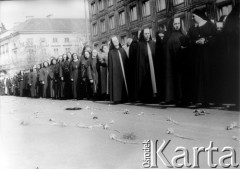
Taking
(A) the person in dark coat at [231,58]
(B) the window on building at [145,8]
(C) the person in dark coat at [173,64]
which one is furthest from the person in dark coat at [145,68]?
(B) the window on building at [145,8]

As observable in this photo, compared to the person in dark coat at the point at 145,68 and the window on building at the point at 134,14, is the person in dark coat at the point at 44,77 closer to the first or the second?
the window on building at the point at 134,14

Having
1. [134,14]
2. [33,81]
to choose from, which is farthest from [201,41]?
[33,81]

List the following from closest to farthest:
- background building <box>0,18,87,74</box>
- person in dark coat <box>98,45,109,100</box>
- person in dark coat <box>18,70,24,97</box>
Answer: background building <box>0,18,87,74</box>, person in dark coat <box>98,45,109,100</box>, person in dark coat <box>18,70,24,97</box>

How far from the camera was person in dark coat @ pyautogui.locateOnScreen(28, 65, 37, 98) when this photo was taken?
15281mm

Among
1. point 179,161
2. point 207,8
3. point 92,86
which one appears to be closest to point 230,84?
point 179,161

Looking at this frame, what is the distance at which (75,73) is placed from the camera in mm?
11492

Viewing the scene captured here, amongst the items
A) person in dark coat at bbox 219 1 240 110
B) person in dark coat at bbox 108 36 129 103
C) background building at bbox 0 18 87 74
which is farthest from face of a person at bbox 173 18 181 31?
person in dark coat at bbox 108 36 129 103

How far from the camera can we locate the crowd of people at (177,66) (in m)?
5.51

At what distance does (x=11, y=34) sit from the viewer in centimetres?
684

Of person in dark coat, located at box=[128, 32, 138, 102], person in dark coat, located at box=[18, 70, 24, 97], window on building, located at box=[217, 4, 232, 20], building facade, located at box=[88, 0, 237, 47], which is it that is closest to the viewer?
person in dark coat, located at box=[128, 32, 138, 102]

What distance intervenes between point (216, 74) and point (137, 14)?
9.00 m

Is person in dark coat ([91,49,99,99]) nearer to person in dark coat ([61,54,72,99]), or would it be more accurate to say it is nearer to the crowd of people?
the crowd of people

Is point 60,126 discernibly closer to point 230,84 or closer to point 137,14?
point 230,84

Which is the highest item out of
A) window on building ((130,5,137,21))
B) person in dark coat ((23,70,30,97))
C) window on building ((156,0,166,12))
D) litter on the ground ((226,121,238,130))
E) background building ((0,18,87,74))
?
window on building ((156,0,166,12))
